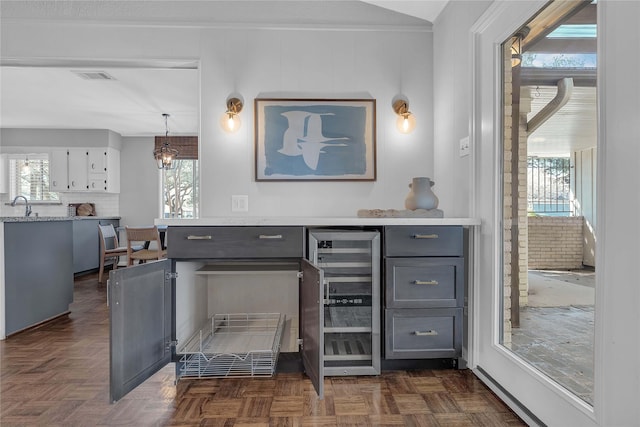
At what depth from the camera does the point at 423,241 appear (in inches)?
76.9

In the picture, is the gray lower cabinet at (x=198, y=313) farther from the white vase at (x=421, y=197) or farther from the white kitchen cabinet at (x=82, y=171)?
the white kitchen cabinet at (x=82, y=171)

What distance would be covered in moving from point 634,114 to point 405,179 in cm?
164

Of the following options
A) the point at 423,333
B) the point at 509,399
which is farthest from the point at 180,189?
the point at 509,399

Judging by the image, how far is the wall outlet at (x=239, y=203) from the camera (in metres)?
2.60

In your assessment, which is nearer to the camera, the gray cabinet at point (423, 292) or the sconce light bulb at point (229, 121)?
the gray cabinet at point (423, 292)

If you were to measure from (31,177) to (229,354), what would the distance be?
663cm

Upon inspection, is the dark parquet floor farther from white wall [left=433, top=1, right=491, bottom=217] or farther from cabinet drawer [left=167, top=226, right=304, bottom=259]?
white wall [left=433, top=1, right=491, bottom=217]

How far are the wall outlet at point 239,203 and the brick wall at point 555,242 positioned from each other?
1758 mm

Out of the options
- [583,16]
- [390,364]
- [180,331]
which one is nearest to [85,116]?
[180,331]

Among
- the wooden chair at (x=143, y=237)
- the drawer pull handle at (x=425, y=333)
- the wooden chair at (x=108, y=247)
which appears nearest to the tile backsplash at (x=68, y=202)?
the wooden chair at (x=108, y=247)

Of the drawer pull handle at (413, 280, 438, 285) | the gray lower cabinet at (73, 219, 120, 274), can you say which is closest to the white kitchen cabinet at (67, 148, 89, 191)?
the gray lower cabinet at (73, 219, 120, 274)

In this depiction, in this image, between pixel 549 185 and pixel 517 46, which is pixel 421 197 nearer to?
pixel 549 185

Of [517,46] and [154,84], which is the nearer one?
[517,46]

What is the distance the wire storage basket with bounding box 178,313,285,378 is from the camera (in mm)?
1935
